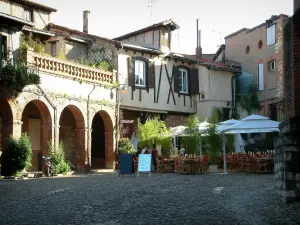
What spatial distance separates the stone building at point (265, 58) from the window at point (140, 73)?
330 inches

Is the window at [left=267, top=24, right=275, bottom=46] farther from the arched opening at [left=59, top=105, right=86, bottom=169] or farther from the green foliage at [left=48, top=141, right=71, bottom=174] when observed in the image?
the green foliage at [left=48, top=141, right=71, bottom=174]

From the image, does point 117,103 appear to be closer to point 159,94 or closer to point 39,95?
point 159,94

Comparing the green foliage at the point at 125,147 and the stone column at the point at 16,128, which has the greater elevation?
the stone column at the point at 16,128

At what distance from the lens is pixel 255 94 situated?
32.1m

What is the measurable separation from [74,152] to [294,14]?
17786mm

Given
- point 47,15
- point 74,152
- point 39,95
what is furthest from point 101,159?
point 47,15

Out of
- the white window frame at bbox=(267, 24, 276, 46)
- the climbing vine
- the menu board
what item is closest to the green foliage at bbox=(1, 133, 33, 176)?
the menu board

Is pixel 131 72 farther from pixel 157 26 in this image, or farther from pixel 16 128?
pixel 16 128

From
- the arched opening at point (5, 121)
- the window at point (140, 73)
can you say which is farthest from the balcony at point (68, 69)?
the window at point (140, 73)

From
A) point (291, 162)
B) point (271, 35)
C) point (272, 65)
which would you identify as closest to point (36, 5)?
point (271, 35)

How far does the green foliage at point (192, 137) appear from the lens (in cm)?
2212

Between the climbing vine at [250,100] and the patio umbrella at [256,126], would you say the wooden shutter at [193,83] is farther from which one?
the patio umbrella at [256,126]

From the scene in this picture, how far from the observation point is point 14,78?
1884 cm

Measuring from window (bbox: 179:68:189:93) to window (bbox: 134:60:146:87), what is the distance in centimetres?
351
